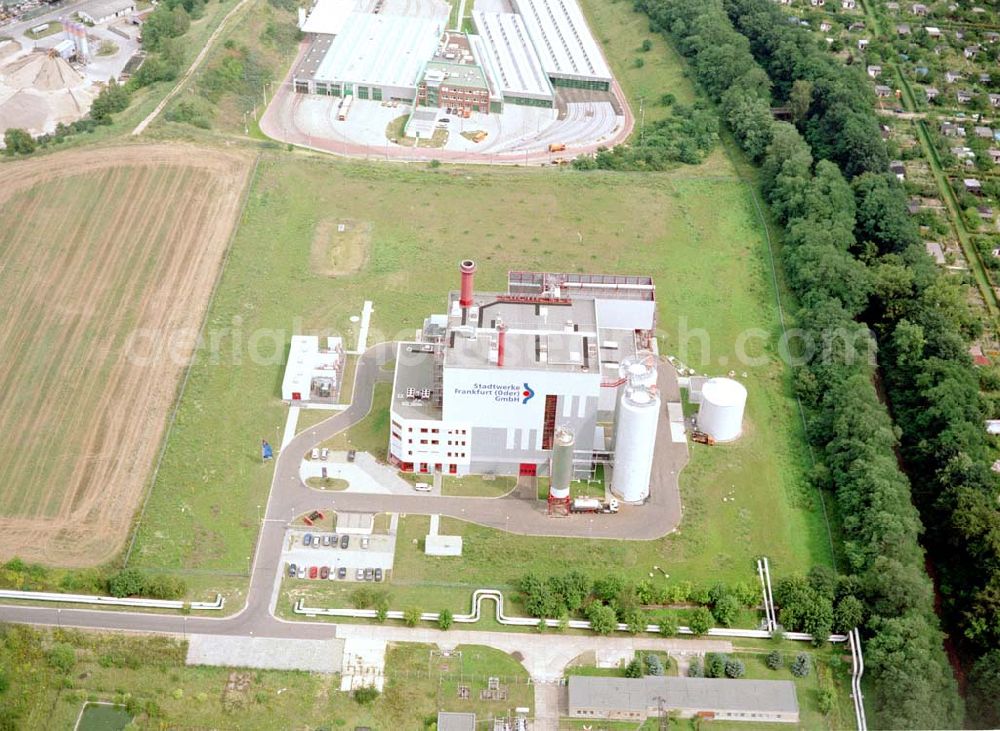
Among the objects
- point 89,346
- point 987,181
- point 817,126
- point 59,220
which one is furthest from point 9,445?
point 987,181

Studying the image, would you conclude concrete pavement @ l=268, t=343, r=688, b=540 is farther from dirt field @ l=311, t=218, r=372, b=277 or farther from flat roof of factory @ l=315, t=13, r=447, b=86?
flat roof of factory @ l=315, t=13, r=447, b=86

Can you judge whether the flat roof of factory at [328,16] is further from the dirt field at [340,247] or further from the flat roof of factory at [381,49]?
the dirt field at [340,247]

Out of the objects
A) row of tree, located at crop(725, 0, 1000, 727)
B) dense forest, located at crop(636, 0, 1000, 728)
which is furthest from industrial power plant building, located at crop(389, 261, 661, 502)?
row of tree, located at crop(725, 0, 1000, 727)

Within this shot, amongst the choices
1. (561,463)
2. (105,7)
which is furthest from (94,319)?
(105,7)

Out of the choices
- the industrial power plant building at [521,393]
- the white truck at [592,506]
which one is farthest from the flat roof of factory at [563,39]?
the white truck at [592,506]

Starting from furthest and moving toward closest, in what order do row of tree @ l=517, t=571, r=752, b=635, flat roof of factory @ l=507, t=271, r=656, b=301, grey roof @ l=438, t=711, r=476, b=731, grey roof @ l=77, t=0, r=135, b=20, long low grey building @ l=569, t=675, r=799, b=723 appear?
1. grey roof @ l=77, t=0, r=135, b=20
2. flat roof of factory @ l=507, t=271, r=656, b=301
3. row of tree @ l=517, t=571, r=752, b=635
4. long low grey building @ l=569, t=675, r=799, b=723
5. grey roof @ l=438, t=711, r=476, b=731

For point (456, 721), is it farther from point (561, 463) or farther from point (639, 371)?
point (639, 371)
